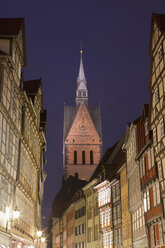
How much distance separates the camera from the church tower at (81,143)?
10744 centimetres

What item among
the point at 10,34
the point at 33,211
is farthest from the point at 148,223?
the point at 10,34

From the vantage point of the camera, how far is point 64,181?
335ft

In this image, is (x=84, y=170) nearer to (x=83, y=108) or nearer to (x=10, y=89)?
(x=83, y=108)

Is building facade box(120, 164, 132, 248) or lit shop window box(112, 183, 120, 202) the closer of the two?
building facade box(120, 164, 132, 248)

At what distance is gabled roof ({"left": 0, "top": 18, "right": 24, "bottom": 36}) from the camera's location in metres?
25.1

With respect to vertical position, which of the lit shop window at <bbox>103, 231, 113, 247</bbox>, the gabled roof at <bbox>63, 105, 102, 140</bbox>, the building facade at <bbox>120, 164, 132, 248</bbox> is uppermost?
the gabled roof at <bbox>63, 105, 102, 140</bbox>

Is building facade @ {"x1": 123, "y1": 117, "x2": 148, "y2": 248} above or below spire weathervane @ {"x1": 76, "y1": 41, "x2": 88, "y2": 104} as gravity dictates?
below

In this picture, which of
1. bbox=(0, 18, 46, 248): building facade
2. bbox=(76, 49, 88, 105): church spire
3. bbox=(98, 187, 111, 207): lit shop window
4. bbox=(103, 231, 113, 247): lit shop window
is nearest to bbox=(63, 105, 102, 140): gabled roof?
bbox=(76, 49, 88, 105): church spire

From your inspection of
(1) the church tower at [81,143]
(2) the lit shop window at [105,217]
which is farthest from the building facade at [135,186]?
(1) the church tower at [81,143]

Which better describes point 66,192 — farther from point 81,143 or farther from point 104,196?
point 104,196

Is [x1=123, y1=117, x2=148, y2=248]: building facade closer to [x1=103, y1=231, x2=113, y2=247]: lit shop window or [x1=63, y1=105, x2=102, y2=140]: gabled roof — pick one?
[x1=103, y1=231, x2=113, y2=247]: lit shop window

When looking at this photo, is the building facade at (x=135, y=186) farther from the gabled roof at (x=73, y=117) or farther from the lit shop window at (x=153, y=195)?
the gabled roof at (x=73, y=117)

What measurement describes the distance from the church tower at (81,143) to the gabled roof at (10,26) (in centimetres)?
8125

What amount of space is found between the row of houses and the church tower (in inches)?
1924
